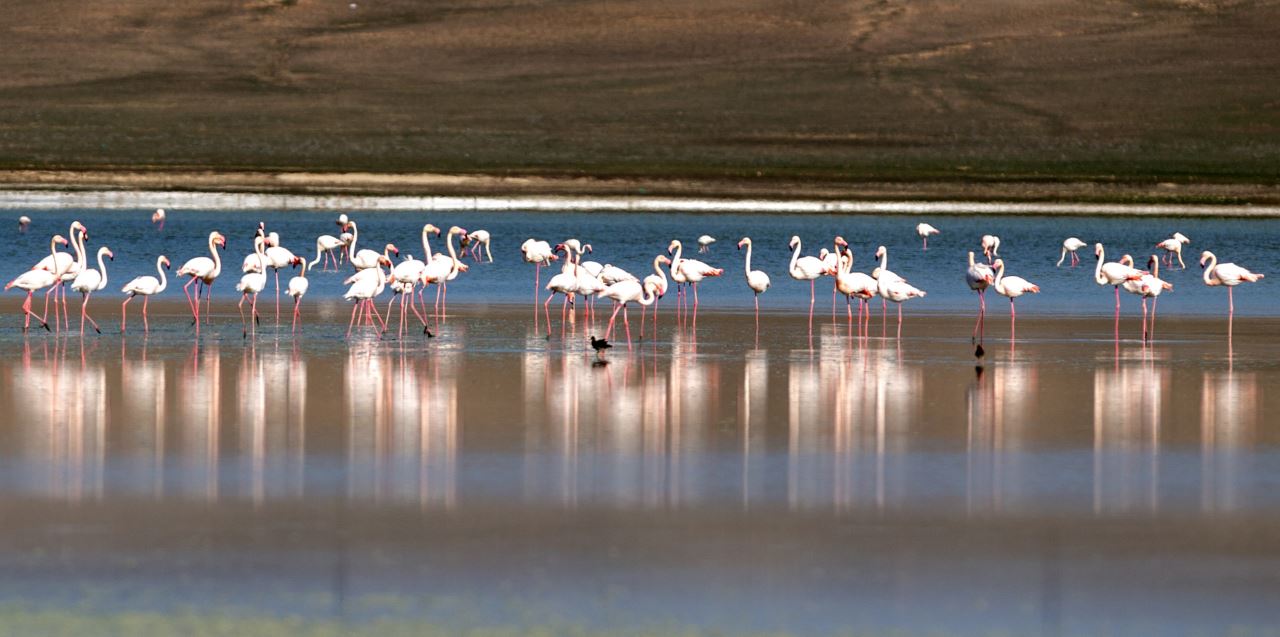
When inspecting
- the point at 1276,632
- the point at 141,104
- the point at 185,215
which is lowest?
the point at 1276,632

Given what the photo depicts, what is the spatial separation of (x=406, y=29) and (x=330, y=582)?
7248 cm

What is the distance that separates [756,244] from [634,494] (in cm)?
2393

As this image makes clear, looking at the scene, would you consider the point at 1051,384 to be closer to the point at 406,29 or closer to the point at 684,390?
the point at 684,390

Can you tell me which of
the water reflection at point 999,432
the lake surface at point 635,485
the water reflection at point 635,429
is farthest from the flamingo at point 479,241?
the water reflection at point 999,432

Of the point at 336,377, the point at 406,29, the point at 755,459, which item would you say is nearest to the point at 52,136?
the point at 406,29

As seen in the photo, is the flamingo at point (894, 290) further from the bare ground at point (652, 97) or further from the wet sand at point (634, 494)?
the bare ground at point (652, 97)

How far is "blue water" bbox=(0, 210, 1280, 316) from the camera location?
23.6 metres

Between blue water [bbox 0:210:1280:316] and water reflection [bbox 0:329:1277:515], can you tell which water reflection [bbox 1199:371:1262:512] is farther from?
blue water [bbox 0:210:1280:316]

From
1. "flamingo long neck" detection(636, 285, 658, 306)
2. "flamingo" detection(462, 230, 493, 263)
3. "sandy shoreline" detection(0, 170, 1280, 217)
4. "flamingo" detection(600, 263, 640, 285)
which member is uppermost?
"sandy shoreline" detection(0, 170, 1280, 217)

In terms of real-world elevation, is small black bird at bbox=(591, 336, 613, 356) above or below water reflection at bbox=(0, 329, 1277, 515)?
above

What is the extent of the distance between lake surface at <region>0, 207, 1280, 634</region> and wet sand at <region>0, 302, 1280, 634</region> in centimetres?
2

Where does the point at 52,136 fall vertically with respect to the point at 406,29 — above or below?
below

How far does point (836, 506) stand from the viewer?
30.4 ft

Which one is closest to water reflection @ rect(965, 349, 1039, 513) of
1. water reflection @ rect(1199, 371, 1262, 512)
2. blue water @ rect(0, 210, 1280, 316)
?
water reflection @ rect(1199, 371, 1262, 512)
